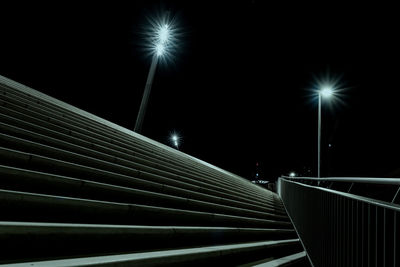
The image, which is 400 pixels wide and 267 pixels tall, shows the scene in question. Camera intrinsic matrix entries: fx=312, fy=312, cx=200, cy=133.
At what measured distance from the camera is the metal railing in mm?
1907

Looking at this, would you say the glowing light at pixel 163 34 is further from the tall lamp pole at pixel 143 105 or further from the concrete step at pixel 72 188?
the concrete step at pixel 72 188

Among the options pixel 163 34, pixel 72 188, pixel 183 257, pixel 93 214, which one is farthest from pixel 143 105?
pixel 183 257

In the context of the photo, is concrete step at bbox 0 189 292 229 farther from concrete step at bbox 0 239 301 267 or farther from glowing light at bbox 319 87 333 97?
glowing light at bbox 319 87 333 97

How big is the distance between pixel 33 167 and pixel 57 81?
21.2 metres

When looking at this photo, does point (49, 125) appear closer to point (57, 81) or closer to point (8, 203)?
point (8, 203)

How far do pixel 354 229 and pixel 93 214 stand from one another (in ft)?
7.88

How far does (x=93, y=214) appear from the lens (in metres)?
3.14

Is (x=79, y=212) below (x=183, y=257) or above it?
above

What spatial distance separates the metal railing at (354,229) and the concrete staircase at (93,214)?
97 cm

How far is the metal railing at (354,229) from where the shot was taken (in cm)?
191

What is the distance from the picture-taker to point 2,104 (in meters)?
5.20

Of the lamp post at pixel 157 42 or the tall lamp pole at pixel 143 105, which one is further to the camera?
the lamp post at pixel 157 42

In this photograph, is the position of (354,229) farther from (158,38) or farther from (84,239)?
(158,38)

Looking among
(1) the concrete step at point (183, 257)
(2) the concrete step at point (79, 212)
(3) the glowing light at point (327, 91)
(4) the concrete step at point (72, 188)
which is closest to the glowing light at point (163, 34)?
(3) the glowing light at point (327, 91)
